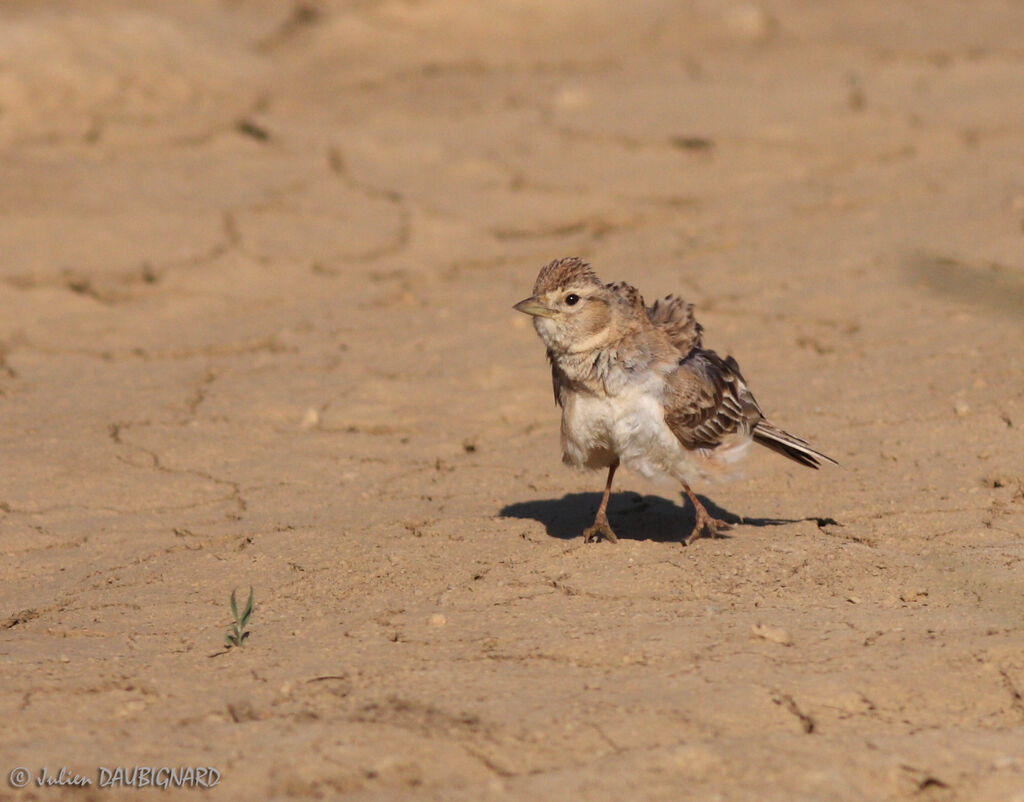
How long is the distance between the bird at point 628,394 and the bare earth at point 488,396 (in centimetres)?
31

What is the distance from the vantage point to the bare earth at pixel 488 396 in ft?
10.3

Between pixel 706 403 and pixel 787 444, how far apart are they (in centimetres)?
41

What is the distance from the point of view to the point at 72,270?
23.3 ft

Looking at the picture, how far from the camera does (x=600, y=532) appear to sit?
4484 millimetres

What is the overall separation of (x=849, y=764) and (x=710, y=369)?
77.7 inches

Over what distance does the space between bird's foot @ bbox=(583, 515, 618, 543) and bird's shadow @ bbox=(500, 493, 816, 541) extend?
91mm

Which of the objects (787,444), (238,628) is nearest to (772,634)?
(787,444)

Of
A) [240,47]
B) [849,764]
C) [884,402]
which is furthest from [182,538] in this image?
[240,47]

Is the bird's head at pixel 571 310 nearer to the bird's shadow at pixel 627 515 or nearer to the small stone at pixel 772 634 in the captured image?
the bird's shadow at pixel 627 515

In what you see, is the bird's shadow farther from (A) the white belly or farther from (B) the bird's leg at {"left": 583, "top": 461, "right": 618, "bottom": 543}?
(A) the white belly

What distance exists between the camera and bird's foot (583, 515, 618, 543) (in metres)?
4.45

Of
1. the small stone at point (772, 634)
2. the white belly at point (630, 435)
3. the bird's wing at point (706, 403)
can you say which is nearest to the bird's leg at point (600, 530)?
the white belly at point (630, 435)

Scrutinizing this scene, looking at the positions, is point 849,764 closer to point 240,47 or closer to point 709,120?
point 709,120

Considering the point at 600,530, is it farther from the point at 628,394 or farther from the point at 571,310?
the point at 571,310
